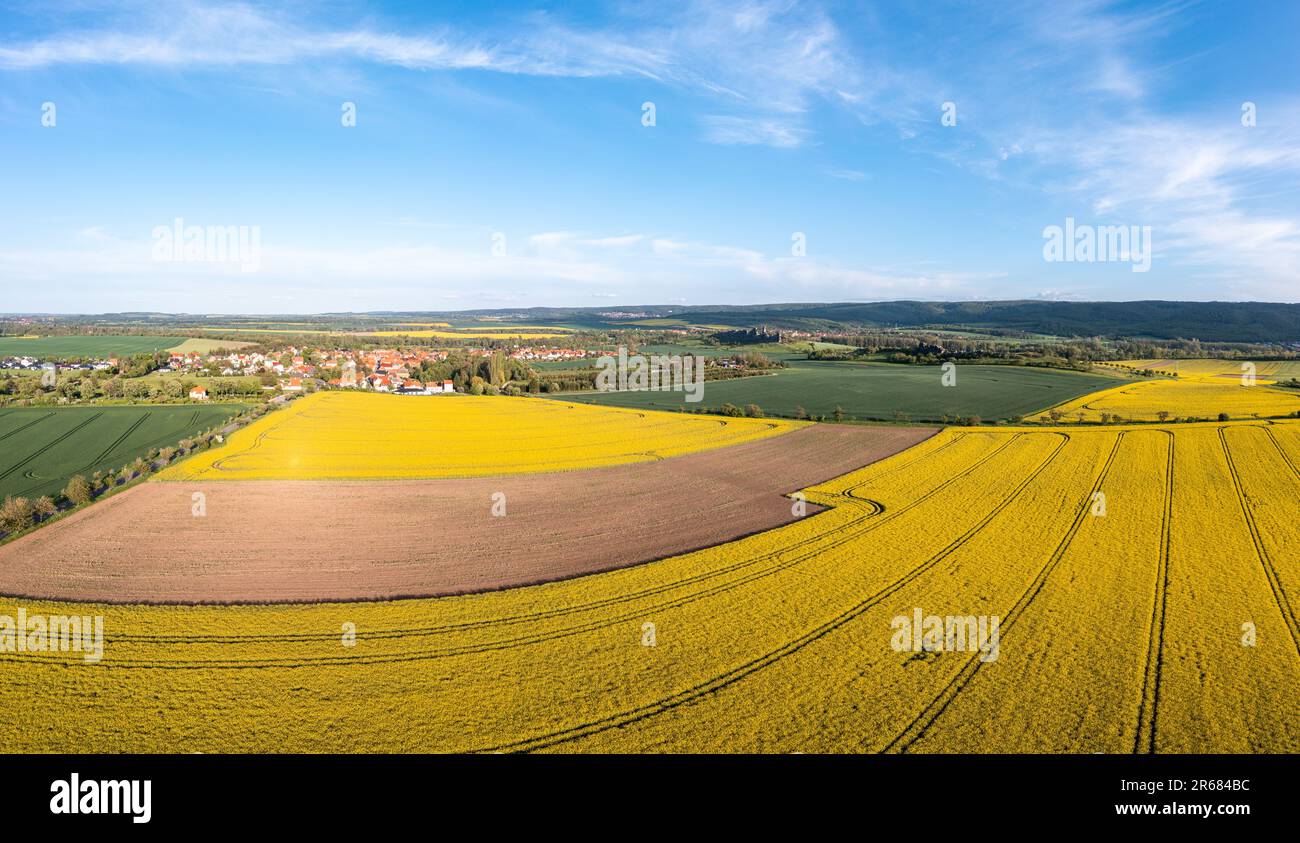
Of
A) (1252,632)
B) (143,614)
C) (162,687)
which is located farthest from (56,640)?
(1252,632)

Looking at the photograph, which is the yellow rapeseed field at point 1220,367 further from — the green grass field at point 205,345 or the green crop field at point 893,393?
the green grass field at point 205,345

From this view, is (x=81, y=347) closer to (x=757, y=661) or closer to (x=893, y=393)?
(x=893, y=393)

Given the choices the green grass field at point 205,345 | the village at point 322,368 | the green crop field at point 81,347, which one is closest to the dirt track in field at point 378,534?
the village at point 322,368

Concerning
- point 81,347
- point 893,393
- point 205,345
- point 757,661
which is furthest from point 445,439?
point 81,347

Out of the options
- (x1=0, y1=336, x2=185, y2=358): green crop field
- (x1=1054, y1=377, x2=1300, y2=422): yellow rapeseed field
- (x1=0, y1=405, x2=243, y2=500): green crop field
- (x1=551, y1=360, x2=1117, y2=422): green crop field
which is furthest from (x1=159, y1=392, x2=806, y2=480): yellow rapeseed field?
(x1=0, y1=336, x2=185, y2=358): green crop field

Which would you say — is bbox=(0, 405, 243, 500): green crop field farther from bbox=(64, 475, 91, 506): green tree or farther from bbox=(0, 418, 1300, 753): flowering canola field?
bbox=(0, 418, 1300, 753): flowering canola field
